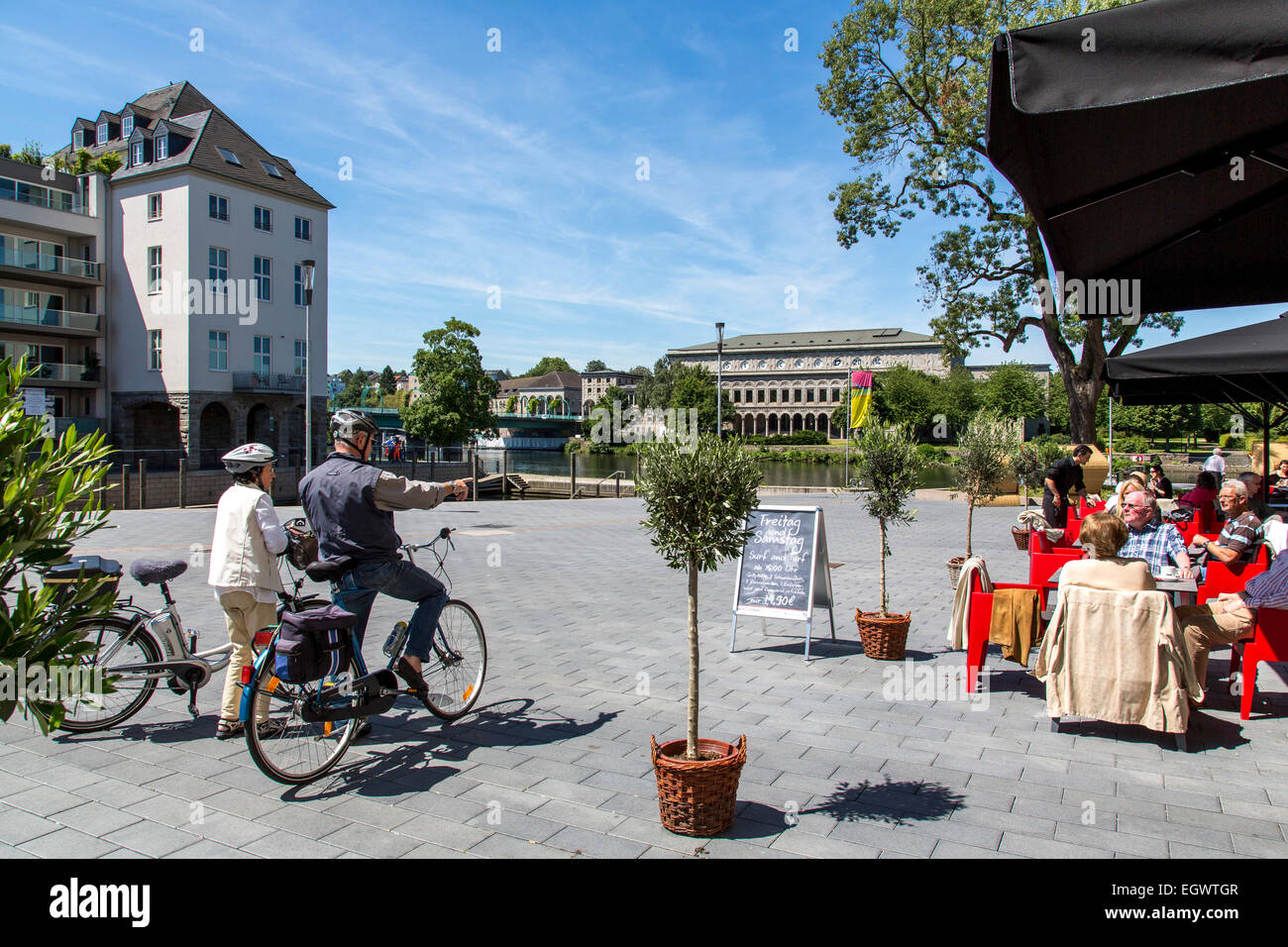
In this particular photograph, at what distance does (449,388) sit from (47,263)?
2176 cm

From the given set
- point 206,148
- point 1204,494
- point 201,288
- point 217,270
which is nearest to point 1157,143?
point 1204,494

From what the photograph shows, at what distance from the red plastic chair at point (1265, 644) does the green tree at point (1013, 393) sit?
10003 centimetres

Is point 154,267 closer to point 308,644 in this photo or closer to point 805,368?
point 308,644

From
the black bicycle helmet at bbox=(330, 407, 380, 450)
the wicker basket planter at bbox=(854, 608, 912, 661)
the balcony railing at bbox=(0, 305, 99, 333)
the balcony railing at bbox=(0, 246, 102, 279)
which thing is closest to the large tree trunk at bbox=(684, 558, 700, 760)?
the black bicycle helmet at bbox=(330, 407, 380, 450)

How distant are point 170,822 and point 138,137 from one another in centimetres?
4632

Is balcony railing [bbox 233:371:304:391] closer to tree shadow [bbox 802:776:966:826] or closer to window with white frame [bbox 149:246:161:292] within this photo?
window with white frame [bbox 149:246:161:292]

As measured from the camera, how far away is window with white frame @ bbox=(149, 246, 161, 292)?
128ft

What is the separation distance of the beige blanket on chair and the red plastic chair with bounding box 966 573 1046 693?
2.87ft

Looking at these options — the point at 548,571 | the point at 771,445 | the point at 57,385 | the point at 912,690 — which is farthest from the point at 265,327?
the point at 771,445

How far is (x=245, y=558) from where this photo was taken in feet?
16.0

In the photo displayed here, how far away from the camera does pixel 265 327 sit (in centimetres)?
4112

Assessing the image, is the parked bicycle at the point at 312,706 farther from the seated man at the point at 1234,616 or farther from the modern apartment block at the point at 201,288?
the modern apartment block at the point at 201,288

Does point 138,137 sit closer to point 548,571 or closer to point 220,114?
point 220,114
